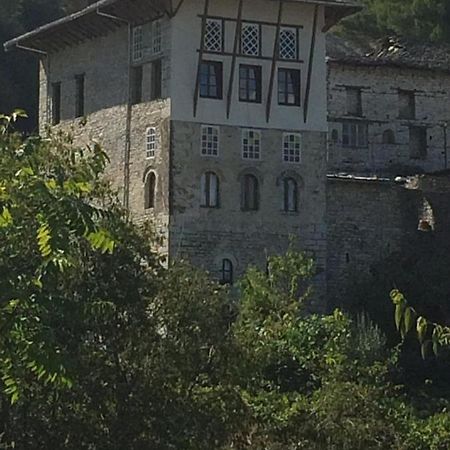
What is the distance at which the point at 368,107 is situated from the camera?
5175cm

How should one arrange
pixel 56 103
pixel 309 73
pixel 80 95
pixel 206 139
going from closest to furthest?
1. pixel 206 139
2. pixel 309 73
3. pixel 80 95
4. pixel 56 103

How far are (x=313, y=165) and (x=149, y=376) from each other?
60.7 ft

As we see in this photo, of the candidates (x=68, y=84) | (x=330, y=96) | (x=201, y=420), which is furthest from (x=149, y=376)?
(x=330, y=96)

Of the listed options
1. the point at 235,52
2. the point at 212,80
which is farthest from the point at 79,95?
the point at 235,52

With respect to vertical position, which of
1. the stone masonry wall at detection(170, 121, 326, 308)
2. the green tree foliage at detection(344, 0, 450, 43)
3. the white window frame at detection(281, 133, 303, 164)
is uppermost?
the green tree foliage at detection(344, 0, 450, 43)

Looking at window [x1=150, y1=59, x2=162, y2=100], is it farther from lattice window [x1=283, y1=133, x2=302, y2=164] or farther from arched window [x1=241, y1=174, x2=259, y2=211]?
lattice window [x1=283, y1=133, x2=302, y2=164]

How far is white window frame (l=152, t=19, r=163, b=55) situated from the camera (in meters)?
40.9

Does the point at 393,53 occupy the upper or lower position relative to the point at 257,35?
upper

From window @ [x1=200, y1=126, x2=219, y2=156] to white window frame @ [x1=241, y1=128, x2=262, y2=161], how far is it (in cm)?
77

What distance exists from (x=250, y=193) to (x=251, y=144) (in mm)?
1320

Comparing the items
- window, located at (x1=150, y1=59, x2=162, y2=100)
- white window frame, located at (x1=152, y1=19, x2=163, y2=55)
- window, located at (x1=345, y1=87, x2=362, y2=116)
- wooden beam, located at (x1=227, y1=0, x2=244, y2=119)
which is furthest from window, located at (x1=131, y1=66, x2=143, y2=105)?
window, located at (x1=345, y1=87, x2=362, y2=116)

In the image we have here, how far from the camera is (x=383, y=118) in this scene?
2031 inches

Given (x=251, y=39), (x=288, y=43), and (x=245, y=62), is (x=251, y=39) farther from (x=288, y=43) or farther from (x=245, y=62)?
(x=288, y=43)

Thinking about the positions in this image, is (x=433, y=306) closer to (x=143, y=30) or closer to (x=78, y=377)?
(x=143, y=30)
